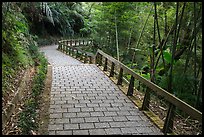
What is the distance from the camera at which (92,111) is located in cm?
518

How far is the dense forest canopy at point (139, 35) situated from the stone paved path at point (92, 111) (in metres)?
1.10

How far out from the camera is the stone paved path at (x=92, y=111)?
4.27 metres

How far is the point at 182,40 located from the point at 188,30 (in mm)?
413

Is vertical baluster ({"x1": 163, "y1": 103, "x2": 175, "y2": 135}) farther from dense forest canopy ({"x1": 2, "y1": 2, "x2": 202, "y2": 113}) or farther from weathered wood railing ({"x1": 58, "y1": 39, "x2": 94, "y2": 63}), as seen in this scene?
weathered wood railing ({"x1": 58, "y1": 39, "x2": 94, "y2": 63})

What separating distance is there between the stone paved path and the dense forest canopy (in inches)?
43.5

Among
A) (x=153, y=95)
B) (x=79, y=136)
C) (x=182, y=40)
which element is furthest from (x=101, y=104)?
(x=182, y=40)

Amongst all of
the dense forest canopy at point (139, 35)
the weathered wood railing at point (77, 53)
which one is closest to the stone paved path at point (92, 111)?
the dense forest canopy at point (139, 35)

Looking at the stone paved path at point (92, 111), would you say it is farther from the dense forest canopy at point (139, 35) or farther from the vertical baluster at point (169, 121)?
the dense forest canopy at point (139, 35)

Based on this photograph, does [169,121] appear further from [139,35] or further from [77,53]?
[77,53]

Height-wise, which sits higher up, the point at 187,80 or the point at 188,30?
the point at 188,30

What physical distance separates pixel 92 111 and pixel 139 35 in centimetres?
960

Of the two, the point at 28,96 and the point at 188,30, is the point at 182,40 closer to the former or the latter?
the point at 188,30

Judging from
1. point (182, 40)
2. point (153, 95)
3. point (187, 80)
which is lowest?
point (153, 95)

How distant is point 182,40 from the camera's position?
27.8ft
